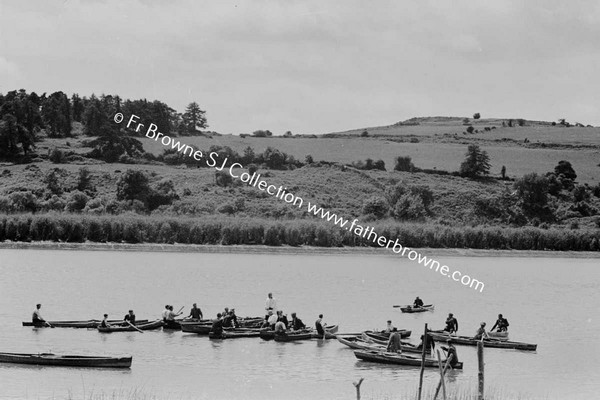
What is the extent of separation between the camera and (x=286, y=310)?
57219 mm

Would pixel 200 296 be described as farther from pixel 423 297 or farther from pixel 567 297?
pixel 567 297

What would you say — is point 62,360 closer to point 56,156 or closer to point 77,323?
point 77,323

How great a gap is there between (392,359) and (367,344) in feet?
8.58

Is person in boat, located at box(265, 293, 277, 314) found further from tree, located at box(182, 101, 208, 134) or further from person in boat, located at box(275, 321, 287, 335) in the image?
tree, located at box(182, 101, 208, 134)

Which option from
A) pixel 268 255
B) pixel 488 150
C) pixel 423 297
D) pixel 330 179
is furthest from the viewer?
pixel 488 150

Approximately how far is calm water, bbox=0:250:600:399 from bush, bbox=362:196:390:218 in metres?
15.9

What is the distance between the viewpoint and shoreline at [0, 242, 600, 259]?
9569 centimetres

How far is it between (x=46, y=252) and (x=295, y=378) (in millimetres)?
60708

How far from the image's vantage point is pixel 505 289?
78.3 meters

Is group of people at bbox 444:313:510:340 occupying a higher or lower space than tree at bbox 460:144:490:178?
lower

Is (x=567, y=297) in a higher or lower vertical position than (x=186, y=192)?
lower

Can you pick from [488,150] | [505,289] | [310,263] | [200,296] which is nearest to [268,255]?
[310,263]

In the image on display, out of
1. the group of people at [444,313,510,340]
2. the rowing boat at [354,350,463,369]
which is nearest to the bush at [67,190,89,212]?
the group of people at [444,313,510,340]

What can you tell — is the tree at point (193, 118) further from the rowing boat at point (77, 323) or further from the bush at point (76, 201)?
the rowing boat at point (77, 323)
